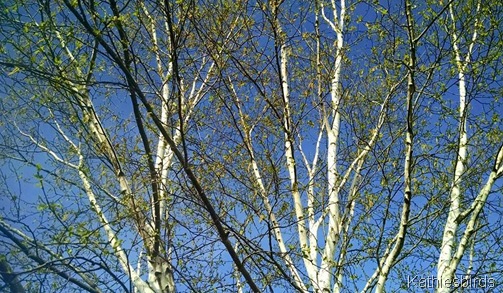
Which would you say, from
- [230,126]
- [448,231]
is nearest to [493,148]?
[448,231]

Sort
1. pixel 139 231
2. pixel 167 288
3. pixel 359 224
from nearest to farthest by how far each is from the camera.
→ pixel 139 231
pixel 167 288
pixel 359 224

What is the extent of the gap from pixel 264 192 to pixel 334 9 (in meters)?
3.77

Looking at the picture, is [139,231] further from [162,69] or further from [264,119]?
[162,69]

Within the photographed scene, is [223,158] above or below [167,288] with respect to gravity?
above

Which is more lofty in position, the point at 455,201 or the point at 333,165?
the point at 333,165

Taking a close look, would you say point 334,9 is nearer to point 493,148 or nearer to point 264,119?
point 264,119

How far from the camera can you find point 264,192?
5.91 metres

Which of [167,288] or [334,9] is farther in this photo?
[334,9]

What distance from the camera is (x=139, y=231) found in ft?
14.3

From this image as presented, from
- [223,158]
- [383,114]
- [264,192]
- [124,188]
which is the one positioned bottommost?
[124,188]

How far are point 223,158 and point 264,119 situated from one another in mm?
1018

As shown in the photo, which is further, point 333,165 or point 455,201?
point 333,165

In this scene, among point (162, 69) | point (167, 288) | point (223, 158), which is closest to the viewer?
point (167, 288)

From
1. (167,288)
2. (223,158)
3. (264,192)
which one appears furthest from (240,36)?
(167,288)
